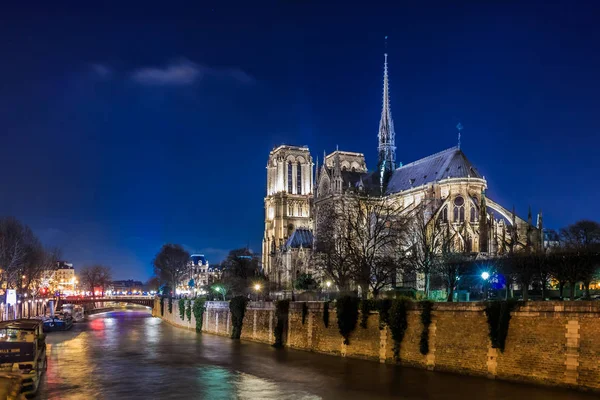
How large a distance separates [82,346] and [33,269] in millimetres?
36957

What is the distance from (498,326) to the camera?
2522cm

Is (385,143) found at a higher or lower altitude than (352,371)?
higher

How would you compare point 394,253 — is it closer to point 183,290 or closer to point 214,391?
point 214,391

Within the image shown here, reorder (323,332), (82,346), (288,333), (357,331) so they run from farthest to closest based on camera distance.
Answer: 1. (82,346)
2. (288,333)
3. (323,332)
4. (357,331)

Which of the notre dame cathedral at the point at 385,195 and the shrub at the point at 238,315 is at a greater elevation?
the notre dame cathedral at the point at 385,195

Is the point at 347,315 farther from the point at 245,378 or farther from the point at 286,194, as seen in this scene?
the point at 286,194

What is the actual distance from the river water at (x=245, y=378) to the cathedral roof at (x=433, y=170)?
135 feet

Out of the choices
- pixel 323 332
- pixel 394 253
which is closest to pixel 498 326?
pixel 323 332

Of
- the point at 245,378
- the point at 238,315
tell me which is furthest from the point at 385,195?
the point at 245,378

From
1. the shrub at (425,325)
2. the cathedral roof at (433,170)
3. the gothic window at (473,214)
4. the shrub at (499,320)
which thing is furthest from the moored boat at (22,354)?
the cathedral roof at (433,170)

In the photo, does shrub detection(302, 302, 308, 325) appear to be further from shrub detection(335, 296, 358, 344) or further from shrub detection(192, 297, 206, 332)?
shrub detection(192, 297, 206, 332)

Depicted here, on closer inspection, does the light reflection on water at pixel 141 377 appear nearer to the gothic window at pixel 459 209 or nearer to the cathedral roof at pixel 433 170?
the gothic window at pixel 459 209

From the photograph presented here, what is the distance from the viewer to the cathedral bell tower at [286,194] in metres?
111

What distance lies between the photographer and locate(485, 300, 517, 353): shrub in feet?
82.0
